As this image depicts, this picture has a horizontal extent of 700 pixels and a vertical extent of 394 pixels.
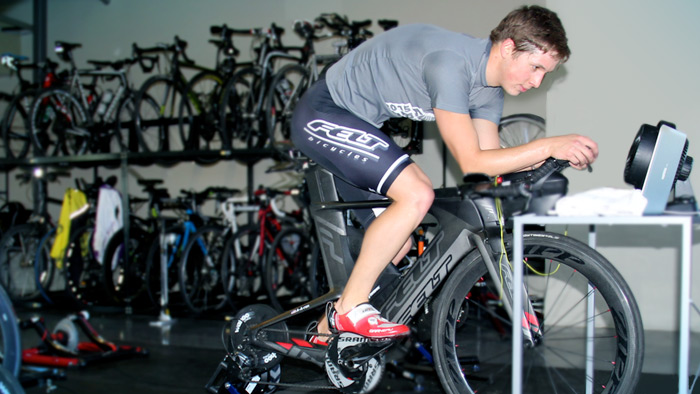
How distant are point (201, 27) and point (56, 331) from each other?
3.45 meters

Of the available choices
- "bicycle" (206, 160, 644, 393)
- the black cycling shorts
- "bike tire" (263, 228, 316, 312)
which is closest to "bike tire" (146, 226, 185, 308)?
"bike tire" (263, 228, 316, 312)

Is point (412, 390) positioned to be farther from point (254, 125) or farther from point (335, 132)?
point (254, 125)

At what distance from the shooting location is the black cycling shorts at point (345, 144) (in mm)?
1828

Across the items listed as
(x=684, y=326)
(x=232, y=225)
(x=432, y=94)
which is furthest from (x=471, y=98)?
(x=232, y=225)

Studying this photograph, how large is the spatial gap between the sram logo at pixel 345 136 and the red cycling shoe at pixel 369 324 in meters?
0.51

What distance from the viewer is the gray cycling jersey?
171cm

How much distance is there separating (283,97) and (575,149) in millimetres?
3441

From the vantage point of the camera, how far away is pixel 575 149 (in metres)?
1.55

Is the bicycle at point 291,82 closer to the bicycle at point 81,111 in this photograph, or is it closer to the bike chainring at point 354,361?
the bicycle at point 81,111

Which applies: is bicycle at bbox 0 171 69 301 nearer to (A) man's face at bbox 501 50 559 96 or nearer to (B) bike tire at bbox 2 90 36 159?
(B) bike tire at bbox 2 90 36 159

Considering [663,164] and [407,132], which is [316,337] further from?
[663,164]

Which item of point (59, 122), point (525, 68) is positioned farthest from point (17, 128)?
point (525, 68)

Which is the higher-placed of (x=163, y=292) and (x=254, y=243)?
(x=254, y=243)

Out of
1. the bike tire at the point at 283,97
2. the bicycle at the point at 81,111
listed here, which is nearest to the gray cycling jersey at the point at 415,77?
the bike tire at the point at 283,97
